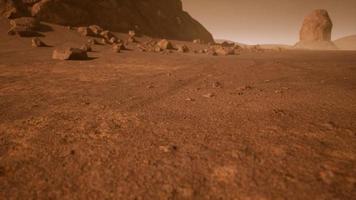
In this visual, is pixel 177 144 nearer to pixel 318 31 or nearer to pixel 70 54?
pixel 70 54

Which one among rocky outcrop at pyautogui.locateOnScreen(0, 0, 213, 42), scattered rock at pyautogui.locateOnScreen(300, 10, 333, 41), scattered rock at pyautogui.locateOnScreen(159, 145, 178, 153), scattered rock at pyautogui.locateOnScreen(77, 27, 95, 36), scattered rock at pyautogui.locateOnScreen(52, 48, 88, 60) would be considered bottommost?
scattered rock at pyautogui.locateOnScreen(159, 145, 178, 153)

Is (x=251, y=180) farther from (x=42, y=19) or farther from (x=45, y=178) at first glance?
(x=42, y=19)

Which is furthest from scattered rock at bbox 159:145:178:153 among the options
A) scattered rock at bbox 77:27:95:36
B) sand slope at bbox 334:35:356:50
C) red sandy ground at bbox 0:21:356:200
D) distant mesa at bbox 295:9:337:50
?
sand slope at bbox 334:35:356:50

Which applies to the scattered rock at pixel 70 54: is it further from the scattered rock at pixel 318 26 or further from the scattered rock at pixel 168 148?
the scattered rock at pixel 318 26

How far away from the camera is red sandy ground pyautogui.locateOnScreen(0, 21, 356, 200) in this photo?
4.66 ft

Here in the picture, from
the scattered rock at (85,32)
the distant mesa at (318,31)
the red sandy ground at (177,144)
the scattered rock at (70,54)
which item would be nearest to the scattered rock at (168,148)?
the red sandy ground at (177,144)

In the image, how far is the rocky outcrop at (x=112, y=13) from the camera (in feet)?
50.9

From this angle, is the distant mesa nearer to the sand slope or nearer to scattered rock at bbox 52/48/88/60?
scattered rock at bbox 52/48/88/60

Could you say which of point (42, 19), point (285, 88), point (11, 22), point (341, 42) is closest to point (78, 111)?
point (285, 88)

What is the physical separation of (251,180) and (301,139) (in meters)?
0.87

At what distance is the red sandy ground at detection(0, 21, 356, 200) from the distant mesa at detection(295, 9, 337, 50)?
254 feet

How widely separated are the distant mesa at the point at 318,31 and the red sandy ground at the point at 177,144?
77.5m

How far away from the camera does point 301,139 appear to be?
2.03 m

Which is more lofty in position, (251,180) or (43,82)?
(43,82)
